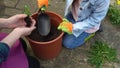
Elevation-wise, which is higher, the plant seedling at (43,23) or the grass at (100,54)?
the plant seedling at (43,23)

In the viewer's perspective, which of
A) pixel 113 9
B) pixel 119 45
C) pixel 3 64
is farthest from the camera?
pixel 113 9

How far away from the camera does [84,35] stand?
6.52 ft

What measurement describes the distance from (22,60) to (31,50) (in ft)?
1.49

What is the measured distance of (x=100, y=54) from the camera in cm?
194

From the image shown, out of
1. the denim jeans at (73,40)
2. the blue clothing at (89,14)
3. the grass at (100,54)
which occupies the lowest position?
the grass at (100,54)

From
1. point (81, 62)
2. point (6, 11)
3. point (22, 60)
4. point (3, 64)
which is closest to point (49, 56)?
point (81, 62)

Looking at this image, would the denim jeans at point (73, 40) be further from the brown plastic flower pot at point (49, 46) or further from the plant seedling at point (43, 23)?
the plant seedling at point (43, 23)

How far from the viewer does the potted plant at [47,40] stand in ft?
5.57

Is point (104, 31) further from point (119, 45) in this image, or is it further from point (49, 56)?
point (49, 56)

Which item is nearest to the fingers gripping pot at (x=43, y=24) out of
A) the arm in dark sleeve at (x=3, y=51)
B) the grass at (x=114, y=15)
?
the arm in dark sleeve at (x=3, y=51)

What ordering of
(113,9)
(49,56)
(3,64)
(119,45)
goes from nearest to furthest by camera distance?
→ (3,64) → (49,56) → (119,45) → (113,9)

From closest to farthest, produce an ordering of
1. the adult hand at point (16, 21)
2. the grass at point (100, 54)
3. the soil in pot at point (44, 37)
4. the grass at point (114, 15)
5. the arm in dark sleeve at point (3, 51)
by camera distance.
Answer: the arm in dark sleeve at point (3, 51) < the adult hand at point (16, 21) < the soil in pot at point (44, 37) < the grass at point (100, 54) < the grass at point (114, 15)

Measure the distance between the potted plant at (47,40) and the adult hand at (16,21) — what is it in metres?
0.11

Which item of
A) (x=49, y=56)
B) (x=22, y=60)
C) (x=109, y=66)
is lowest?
(x=109, y=66)
